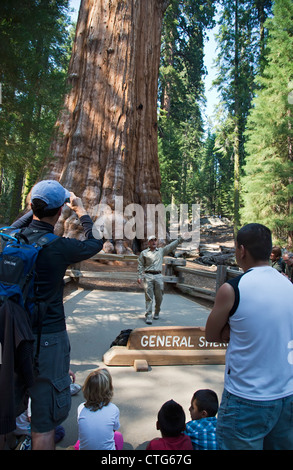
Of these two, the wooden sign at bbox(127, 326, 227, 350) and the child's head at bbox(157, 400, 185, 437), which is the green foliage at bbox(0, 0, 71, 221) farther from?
the child's head at bbox(157, 400, 185, 437)

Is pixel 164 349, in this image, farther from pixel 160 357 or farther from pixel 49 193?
pixel 49 193

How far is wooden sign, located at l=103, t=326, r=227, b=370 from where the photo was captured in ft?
14.0

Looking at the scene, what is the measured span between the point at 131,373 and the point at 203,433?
191 centimetres

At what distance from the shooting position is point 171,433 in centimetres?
210

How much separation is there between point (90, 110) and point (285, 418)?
12.1 m

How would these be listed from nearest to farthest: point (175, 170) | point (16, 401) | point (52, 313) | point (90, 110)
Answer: point (16, 401) < point (52, 313) < point (90, 110) < point (175, 170)

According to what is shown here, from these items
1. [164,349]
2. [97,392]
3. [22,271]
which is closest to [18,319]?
[22,271]

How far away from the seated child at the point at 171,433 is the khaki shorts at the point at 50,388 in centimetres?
65

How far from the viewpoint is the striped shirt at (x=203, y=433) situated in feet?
7.30

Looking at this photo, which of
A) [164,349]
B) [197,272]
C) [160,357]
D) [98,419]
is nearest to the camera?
[98,419]

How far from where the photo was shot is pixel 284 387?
5.38ft

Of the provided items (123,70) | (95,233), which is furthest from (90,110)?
(95,233)

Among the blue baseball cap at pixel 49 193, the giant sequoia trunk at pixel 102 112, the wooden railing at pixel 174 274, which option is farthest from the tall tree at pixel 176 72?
the blue baseball cap at pixel 49 193

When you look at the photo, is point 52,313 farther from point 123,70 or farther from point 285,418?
point 123,70
